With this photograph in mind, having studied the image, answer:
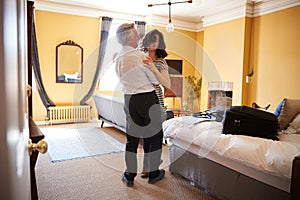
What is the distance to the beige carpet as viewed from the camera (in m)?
2.22

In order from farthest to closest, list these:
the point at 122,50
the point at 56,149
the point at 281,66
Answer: the point at 281,66 → the point at 56,149 → the point at 122,50

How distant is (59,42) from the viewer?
550 centimetres

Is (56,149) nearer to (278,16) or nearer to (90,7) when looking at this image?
(90,7)

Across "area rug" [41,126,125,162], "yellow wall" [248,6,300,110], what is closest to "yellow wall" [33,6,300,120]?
"yellow wall" [248,6,300,110]

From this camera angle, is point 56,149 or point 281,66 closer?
point 56,149

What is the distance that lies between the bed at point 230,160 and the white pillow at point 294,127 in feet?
0.24

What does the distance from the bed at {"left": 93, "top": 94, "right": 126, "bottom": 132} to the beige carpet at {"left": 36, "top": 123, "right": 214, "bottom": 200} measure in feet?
3.53

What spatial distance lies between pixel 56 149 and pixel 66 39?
293 centimetres

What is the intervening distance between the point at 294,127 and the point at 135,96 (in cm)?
147

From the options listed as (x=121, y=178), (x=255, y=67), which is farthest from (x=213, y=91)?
(x=121, y=178)

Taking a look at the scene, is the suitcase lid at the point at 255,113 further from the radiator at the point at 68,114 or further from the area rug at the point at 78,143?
the radiator at the point at 68,114

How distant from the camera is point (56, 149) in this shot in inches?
141

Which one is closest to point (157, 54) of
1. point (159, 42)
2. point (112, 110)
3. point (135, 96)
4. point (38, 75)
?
point (159, 42)

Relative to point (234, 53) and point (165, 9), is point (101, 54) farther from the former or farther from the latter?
point (234, 53)
